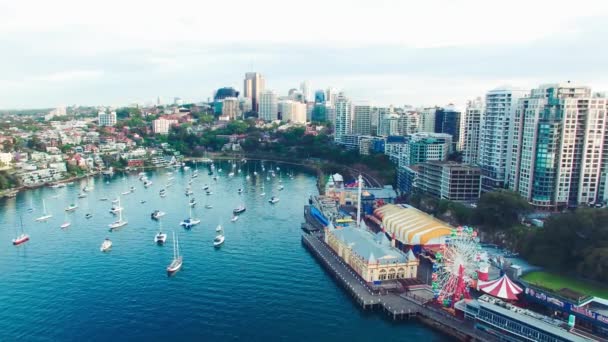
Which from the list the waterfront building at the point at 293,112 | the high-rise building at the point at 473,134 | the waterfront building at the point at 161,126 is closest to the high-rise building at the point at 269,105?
the waterfront building at the point at 293,112

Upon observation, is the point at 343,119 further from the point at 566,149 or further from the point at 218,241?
the point at 218,241

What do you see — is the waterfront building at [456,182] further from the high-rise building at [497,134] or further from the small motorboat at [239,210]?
the small motorboat at [239,210]

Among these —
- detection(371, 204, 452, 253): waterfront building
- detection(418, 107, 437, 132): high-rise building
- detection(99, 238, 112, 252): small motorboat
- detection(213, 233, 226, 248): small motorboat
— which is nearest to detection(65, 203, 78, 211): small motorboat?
detection(99, 238, 112, 252): small motorboat

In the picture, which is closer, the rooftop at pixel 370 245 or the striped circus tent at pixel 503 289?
the striped circus tent at pixel 503 289

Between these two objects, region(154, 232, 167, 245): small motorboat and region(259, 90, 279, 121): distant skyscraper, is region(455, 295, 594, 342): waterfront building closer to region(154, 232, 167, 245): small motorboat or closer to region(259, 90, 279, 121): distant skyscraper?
region(154, 232, 167, 245): small motorboat

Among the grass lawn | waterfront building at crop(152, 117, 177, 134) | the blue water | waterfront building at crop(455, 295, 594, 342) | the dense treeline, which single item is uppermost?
waterfront building at crop(152, 117, 177, 134)

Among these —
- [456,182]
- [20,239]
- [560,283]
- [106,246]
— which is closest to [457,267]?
[560,283]
